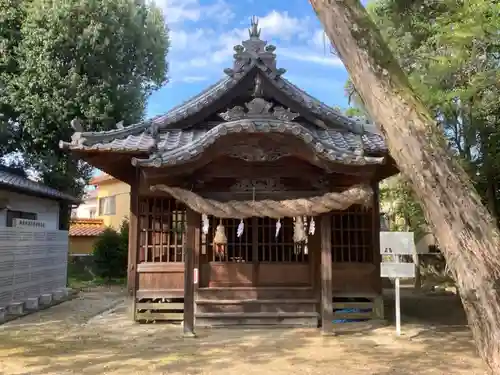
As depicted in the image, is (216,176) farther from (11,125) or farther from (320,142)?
(11,125)

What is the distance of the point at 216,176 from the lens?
33.7 ft

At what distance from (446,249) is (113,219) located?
3328cm

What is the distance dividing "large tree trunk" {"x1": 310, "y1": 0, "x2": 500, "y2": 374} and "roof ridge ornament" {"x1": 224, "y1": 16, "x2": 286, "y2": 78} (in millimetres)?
6490

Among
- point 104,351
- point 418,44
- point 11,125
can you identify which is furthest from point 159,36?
point 104,351

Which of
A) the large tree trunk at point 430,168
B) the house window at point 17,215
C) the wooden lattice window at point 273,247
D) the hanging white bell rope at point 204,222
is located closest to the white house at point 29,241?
the house window at point 17,215

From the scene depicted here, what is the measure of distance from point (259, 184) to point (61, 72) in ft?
38.6

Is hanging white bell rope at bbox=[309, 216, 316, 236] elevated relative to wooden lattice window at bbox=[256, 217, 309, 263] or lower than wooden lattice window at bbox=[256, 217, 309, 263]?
elevated

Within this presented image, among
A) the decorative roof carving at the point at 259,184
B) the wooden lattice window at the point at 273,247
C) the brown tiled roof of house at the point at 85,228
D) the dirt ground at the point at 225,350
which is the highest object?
the decorative roof carving at the point at 259,184

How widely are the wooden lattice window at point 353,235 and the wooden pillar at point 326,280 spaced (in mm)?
1621

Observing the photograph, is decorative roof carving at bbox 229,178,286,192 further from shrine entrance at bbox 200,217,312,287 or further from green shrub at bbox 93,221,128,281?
green shrub at bbox 93,221,128,281

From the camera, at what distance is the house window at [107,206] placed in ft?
118

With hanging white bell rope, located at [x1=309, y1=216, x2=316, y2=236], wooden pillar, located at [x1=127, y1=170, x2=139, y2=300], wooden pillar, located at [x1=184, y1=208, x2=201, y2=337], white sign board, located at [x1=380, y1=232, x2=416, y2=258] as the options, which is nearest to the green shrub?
wooden pillar, located at [x1=127, y1=170, x2=139, y2=300]

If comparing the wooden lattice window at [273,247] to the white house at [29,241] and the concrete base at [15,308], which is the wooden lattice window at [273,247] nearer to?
the white house at [29,241]

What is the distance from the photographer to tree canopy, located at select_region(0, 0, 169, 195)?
18.4 metres
